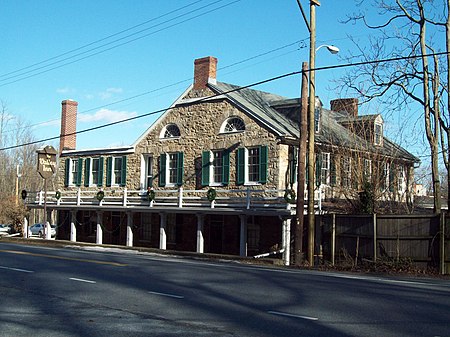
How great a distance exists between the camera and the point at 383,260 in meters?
20.7

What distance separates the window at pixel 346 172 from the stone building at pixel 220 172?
0.05m

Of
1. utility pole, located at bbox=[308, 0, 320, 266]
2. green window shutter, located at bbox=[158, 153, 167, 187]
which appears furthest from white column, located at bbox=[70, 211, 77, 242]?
utility pole, located at bbox=[308, 0, 320, 266]

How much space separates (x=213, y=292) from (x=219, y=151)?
18723 millimetres

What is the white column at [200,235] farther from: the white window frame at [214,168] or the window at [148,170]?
the window at [148,170]

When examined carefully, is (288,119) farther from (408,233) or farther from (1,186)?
(1,186)

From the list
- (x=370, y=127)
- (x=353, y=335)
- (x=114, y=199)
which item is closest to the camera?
(x=353, y=335)

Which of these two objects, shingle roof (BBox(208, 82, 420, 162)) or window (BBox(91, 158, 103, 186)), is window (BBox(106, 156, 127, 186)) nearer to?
window (BBox(91, 158, 103, 186))

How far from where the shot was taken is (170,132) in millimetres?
33438

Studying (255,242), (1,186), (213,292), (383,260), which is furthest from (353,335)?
(1,186)

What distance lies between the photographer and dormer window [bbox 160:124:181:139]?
33.1m

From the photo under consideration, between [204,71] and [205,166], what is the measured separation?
5.13 meters

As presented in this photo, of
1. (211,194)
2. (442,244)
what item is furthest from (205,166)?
(442,244)

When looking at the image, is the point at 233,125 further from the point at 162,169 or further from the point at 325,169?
the point at 162,169

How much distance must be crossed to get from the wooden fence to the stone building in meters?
3.10
